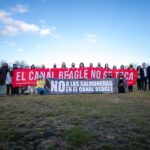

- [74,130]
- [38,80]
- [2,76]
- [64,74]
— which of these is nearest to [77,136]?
[74,130]

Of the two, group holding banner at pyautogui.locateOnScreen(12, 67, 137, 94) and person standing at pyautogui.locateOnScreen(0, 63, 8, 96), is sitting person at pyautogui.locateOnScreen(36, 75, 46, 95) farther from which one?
person standing at pyautogui.locateOnScreen(0, 63, 8, 96)

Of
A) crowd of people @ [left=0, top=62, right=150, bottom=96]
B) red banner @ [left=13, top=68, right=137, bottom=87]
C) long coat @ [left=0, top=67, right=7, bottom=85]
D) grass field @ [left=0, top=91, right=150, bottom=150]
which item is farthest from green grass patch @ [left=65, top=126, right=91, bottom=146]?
red banner @ [left=13, top=68, right=137, bottom=87]

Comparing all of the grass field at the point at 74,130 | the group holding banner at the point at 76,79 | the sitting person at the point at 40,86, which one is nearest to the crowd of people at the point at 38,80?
the sitting person at the point at 40,86

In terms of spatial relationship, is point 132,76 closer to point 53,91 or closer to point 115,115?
point 53,91

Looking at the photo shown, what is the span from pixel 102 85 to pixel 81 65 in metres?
2.98

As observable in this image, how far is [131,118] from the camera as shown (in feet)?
28.4

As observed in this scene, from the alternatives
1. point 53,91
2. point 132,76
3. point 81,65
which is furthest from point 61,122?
point 132,76

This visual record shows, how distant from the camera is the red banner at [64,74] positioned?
64.4ft

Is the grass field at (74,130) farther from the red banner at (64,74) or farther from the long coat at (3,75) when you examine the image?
the red banner at (64,74)

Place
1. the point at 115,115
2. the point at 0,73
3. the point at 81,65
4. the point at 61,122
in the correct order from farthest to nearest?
the point at 81,65 → the point at 0,73 → the point at 115,115 → the point at 61,122

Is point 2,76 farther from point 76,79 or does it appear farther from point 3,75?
point 76,79

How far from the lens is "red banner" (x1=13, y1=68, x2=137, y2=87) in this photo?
19.6m

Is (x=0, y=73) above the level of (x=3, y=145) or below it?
above

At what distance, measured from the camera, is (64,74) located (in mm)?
20391
